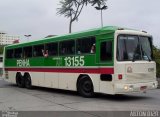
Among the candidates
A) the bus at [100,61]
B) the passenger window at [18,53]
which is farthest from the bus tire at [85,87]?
the passenger window at [18,53]

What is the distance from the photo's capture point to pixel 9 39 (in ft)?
344

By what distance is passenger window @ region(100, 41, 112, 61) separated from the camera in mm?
14523

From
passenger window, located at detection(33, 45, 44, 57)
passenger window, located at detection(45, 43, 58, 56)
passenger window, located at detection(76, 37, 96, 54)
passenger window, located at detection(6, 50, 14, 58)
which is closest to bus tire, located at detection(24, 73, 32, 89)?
passenger window, located at detection(33, 45, 44, 57)

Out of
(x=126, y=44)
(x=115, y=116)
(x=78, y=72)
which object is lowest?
(x=115, y=116)

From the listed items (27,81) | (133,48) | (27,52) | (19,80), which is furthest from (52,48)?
(19,80)

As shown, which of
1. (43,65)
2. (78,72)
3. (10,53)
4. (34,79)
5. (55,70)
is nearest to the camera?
(78,72)

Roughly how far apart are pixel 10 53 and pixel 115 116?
15332 millimetres

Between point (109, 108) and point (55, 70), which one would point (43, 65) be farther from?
point (109, 108)

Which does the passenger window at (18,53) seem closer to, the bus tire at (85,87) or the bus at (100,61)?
the bus at (100,61)

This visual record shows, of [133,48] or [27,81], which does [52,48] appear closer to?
[27,81]

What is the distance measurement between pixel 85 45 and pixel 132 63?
264cm

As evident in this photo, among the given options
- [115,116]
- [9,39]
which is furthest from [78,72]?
[9,39]

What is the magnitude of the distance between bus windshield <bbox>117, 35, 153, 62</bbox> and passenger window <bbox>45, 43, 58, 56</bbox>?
4916 mm

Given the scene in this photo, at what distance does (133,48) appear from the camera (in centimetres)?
1477
